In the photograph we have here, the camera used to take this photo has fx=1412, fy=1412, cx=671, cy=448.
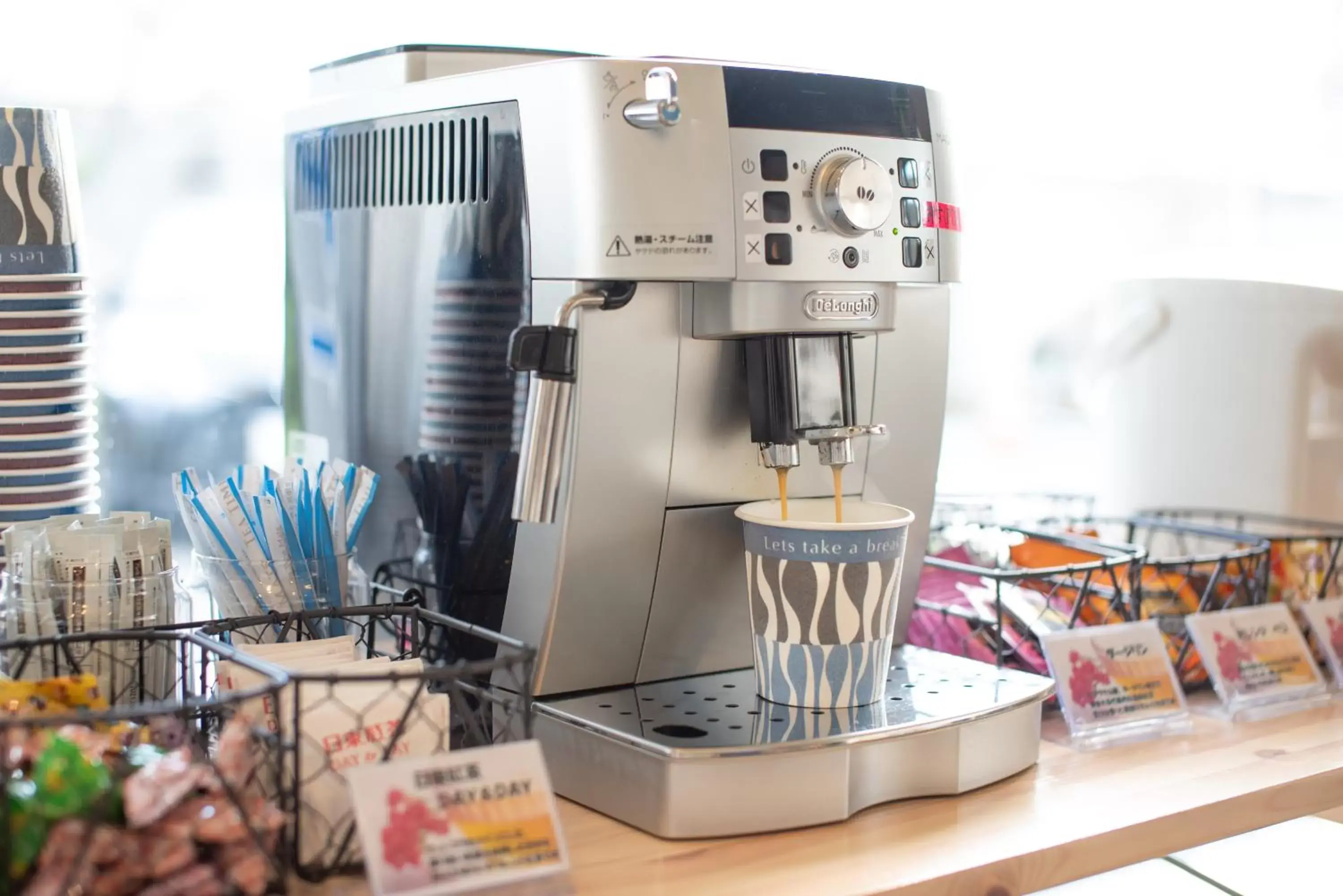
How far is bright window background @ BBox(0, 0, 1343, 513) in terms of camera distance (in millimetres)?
1039

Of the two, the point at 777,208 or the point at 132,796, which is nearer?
the point at 132,796

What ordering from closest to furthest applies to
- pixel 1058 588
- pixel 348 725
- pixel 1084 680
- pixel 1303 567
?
pixel 348 725, pixel 1084 680, pixel 1058 588, pixel 1303 567

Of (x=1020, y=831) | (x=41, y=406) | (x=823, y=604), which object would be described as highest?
(x=41, y=406)

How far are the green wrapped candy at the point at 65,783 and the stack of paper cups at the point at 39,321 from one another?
0.33 m

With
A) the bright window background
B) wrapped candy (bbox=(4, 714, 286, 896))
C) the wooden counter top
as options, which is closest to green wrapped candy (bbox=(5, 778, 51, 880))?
wrapped candy (bbox=(4, 714, 286, 896))

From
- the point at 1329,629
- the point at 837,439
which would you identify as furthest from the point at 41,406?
the point at 1329,629

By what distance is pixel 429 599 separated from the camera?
0.88 meters

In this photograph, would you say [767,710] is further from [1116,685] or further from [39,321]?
[39,321]

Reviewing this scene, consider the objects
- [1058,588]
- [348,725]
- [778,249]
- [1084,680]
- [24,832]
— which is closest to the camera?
[24,832]

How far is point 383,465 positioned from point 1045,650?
44cm

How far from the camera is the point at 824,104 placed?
30.9 inches

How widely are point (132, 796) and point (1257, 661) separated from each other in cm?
74

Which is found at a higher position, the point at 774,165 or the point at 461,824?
the point at 774,165

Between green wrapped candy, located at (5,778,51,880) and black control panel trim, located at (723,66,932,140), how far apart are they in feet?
1.53
